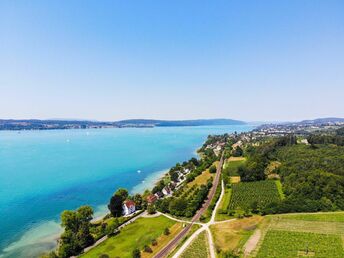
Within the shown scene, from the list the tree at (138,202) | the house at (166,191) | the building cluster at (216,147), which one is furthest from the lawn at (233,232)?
the building cluster at (216,147)

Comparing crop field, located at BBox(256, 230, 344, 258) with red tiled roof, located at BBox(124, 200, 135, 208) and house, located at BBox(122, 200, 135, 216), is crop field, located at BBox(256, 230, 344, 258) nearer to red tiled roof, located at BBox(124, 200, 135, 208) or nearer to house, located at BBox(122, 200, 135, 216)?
house, located at BBox(122, 200, 135, 216)

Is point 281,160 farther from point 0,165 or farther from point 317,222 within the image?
point 0,165

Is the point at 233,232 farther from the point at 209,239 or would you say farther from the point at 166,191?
the point at 166,191

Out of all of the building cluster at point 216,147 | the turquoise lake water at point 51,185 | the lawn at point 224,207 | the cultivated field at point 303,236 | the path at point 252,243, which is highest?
the building cluster at point 216,147

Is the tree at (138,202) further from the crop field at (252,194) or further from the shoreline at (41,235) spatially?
the crop field at (252,194)

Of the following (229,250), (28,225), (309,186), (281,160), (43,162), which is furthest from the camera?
(43,162)

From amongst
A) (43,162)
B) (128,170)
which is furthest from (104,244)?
(43,162)
